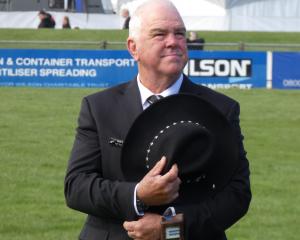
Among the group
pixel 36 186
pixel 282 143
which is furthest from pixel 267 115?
pixel 36 186

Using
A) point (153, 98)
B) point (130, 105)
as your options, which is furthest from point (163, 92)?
point (130, 105)

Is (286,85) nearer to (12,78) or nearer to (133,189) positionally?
(12,78)

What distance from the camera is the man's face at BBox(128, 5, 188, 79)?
3686 millimetres

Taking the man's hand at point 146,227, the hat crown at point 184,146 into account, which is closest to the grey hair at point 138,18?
the hat crown at point 184,146

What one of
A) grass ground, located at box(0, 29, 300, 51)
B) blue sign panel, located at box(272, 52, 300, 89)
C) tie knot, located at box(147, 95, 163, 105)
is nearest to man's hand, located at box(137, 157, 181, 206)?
tie knot, located at box(147, 95, 163, 105)

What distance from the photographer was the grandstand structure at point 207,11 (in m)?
46.2

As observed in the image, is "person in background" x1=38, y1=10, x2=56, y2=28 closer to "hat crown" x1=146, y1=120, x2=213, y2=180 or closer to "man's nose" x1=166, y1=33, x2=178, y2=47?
"man's nose" x1=166, y1=33, x2=178, y2=47

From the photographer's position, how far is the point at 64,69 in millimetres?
27203

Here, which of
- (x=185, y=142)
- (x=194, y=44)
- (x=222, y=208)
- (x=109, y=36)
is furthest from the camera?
(x=109, y=36)

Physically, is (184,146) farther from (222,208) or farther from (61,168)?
(61,168)

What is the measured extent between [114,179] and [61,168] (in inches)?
350

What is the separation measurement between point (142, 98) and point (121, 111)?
10 cm

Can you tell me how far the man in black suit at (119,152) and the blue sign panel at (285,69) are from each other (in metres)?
23.5

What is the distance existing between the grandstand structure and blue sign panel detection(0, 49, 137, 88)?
18.1 meters
